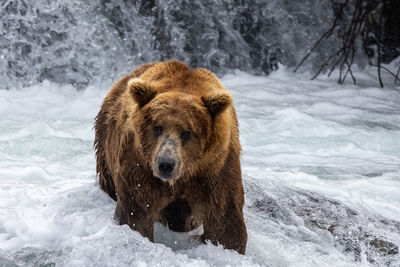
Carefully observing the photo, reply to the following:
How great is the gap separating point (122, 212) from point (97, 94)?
6.80m

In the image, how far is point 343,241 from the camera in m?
4.48

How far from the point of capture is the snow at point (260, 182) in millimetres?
3994

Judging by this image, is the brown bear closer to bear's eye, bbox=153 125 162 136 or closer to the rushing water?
bear's eye, bbox=153 125 162 136

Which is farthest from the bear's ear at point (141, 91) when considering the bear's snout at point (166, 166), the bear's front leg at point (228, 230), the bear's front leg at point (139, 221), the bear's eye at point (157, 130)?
the bear's front leg at point (228, 230)

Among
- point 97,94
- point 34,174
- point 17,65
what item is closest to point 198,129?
point 34,174

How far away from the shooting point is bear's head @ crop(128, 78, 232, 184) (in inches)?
134

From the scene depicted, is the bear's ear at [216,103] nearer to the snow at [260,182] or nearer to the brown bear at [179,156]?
the brown bear at [179,156]

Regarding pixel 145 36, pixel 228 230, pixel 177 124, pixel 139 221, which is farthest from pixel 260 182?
pixel 145 36

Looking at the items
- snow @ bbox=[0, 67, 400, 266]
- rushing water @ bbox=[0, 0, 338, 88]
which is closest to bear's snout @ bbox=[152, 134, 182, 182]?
snow @ bbox=[0, 67, 400, 266]

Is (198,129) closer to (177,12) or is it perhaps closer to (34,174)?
(34,174)

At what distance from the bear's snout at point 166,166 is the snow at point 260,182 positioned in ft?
2.37

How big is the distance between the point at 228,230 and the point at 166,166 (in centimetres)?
79

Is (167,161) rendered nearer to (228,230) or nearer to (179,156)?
(179,156)

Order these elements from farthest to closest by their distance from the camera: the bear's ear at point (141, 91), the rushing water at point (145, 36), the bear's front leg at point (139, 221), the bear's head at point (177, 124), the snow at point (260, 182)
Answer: the rushing water at point (145, 36) → the snow at point (260, 182) → the bear's front leg at point (139, 221) → the bear's ear at point (141, 91) → the bear's head at point (177, 124)
